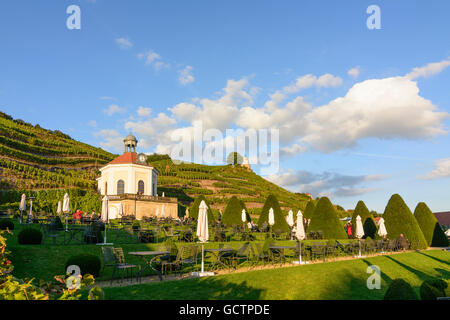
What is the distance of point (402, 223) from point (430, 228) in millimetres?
3158

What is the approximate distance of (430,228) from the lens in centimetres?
2252

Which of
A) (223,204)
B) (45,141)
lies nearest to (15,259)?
(223,204)

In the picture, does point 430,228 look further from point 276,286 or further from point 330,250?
point 276,286

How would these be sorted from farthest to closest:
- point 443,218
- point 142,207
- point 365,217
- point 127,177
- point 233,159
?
point 233,159
point 443,218
point 127,177
point 142,207
point 365,217

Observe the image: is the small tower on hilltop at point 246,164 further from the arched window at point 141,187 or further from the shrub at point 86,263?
the shrub at point 86,263

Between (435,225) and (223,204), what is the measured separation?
31.4 m

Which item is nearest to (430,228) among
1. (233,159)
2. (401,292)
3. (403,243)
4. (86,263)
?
(403,243)

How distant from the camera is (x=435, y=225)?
22562 millimetres

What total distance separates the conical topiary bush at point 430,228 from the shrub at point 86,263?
2165 centimetres

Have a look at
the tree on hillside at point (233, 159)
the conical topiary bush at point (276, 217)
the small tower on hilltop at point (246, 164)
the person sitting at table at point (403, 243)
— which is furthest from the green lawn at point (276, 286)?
the tree on hillside at point (233, 159)

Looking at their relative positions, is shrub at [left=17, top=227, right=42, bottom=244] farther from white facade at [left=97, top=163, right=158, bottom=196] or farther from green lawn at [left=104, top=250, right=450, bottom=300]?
white facade at [left=97, top=163, right=158, bottom=196]

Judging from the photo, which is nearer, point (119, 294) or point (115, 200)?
point (119, 294)
